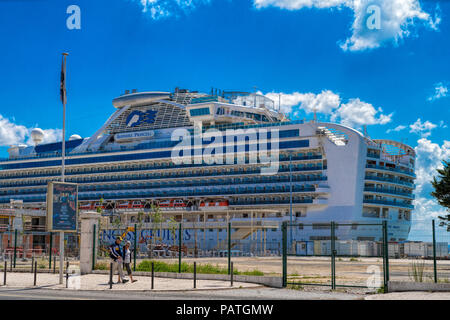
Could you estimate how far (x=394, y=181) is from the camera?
243 ft

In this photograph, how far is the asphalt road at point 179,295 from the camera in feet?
55.7

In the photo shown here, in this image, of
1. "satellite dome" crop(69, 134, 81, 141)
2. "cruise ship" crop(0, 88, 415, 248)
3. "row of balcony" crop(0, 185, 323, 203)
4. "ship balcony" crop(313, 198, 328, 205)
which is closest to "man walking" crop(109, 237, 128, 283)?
"cruise ship" crop(0, 88, 415, 248)

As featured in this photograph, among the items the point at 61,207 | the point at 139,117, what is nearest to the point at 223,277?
the point at 61,207

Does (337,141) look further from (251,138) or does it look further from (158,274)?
(158,274)

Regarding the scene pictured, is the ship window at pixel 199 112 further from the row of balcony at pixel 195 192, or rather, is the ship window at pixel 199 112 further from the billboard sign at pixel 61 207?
the billboard sign at pixel 61 207

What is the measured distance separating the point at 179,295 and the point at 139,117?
264ft

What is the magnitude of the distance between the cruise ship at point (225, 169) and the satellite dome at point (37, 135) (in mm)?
180

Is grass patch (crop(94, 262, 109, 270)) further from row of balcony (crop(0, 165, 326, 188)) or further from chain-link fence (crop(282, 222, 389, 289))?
row of balcony (crop(0, 165, 326, 188))

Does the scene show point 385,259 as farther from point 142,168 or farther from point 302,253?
point 142,168

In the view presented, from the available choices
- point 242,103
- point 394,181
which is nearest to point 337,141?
point 394,181

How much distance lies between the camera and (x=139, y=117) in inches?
3807

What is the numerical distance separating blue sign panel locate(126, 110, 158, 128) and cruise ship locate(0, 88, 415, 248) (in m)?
0.18

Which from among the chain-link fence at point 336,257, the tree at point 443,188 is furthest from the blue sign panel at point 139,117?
the tree at point 443,188
